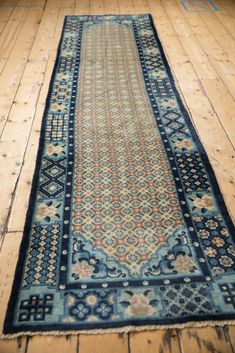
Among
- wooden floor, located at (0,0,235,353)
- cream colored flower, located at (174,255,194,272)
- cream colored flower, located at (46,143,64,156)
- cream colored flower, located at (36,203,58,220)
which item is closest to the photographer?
wooden floor, located at (0,0,235,353)

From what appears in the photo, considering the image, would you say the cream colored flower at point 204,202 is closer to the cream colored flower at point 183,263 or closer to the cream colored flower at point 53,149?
the cream colored flower at point 183,263

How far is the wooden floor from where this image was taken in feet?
4.02

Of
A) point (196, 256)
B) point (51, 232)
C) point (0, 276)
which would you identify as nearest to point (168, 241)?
point (196, 256)

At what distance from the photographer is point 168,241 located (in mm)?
1548

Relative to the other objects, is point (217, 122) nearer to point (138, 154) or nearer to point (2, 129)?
point (138, 154)

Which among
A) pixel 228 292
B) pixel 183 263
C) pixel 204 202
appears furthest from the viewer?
pixel 204 202

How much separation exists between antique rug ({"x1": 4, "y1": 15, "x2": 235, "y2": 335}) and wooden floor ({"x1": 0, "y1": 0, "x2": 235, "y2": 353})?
0.05 m

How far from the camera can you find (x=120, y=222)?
1.63m

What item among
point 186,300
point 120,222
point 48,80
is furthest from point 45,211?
point 48,80

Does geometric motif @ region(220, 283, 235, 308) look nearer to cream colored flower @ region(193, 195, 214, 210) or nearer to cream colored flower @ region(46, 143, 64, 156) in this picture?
cream colored flower @ region(193, 195, 214, 210)

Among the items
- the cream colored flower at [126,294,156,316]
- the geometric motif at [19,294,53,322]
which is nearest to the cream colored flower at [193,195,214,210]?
the cream colored flower at [126,294,156,316]

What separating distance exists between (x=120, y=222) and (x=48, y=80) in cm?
155

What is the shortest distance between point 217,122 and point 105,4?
2.53m

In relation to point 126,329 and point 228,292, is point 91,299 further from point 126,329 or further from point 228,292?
point 228,292
